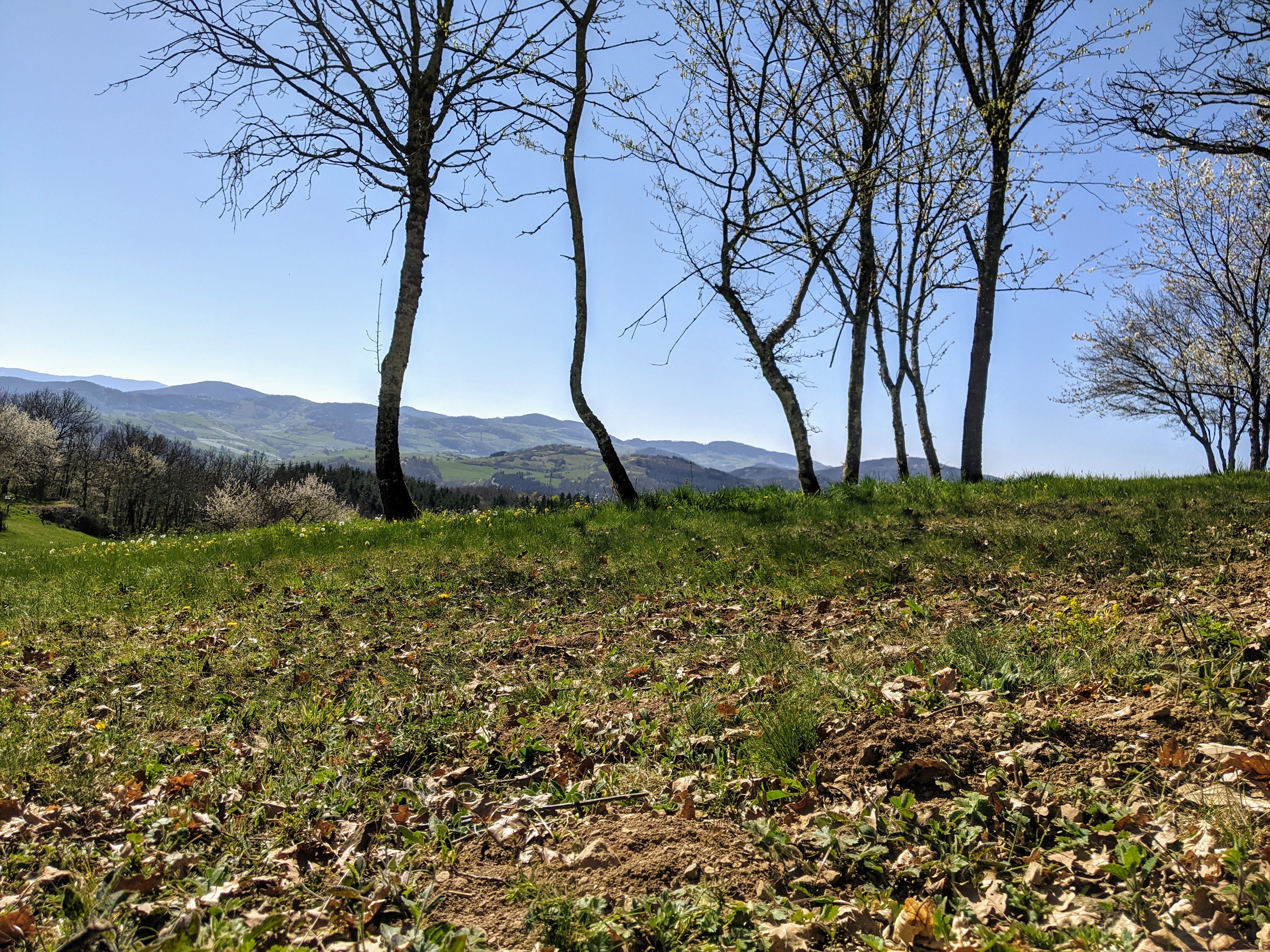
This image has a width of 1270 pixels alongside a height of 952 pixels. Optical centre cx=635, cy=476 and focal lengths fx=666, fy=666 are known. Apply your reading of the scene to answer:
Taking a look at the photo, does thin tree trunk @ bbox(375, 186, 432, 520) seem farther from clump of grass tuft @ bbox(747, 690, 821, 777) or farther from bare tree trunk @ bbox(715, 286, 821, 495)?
clump of grass tuft @ bbox(747, 690, 821, 777)

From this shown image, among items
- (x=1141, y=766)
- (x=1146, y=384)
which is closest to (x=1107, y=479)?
(x=1141, y=766)

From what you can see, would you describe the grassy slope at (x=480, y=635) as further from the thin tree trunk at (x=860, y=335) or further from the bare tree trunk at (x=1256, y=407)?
the bare tree trunk at (x=1256, y=407)

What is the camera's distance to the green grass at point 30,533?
2373 inches

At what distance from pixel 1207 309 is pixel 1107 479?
25979 mm

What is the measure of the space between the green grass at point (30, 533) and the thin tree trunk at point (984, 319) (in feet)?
207

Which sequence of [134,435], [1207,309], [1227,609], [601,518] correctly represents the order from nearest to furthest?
[1227,609] < [601,518] < [1207,309] < [134,435]

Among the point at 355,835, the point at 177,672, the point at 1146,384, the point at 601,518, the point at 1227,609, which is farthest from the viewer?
the point at 1146,384

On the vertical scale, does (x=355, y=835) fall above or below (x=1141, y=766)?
below

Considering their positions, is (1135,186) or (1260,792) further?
(1135,186)

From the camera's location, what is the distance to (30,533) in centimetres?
6494

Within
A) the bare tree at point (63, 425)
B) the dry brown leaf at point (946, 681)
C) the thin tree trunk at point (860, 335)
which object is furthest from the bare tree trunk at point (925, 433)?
the bare tree at point (63, 425)

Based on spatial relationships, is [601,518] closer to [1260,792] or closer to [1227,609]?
[1227,609]

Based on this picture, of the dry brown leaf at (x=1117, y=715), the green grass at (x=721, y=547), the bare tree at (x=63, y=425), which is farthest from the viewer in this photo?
the bare tree at (x=63, y=425)

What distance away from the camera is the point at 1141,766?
3.20 metres
